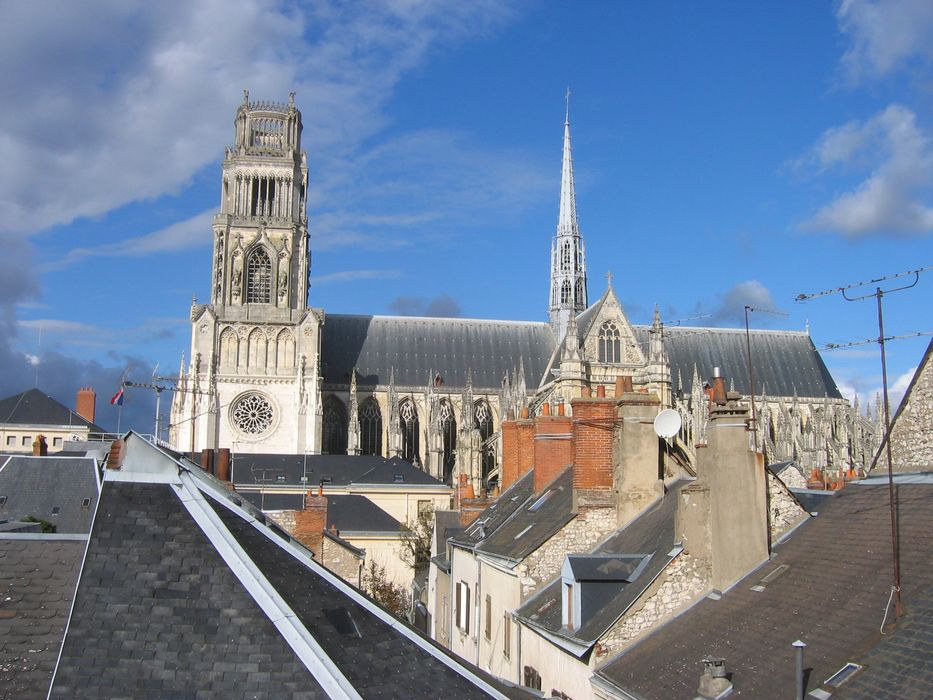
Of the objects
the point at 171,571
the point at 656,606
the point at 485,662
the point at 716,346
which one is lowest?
the point at 485,662

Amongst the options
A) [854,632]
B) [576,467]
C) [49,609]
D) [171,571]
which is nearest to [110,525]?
[171,571]

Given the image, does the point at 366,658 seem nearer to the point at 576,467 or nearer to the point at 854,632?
the point at 854,632

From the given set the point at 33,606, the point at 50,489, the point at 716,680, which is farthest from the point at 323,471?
the point at 33,606

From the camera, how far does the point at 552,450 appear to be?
19.1 m

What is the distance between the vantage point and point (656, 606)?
36.1 ft

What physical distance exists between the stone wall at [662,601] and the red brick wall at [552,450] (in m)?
7.80

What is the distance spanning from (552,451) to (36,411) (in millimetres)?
53156

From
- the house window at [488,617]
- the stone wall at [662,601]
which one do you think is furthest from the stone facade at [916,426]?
the house window at [488,617]

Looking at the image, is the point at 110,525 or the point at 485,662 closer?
the point at 110,525

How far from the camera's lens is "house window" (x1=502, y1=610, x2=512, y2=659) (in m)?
14.8

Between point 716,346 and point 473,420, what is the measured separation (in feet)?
60.5

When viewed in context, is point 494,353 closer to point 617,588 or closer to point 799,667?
point 617,588

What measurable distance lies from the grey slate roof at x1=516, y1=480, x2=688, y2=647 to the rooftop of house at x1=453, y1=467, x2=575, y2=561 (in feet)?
2.47

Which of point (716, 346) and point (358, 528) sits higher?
point (716, 346)
